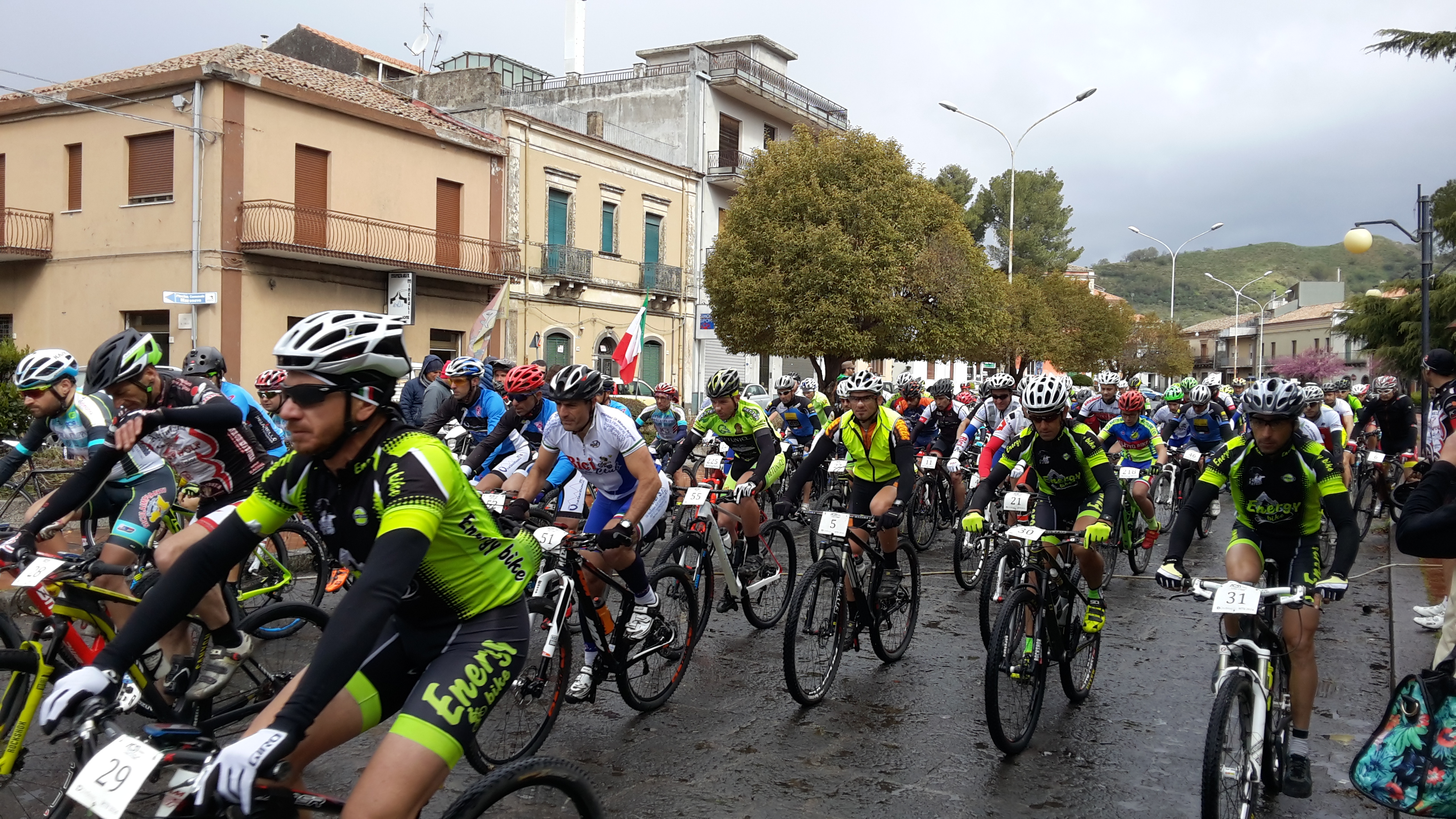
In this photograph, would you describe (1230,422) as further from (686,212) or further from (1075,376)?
(1075,376)

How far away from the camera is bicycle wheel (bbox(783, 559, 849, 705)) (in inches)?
228

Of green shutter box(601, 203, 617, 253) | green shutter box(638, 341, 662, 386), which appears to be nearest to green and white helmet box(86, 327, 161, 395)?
green shutter box(601, 203, 617, 253)

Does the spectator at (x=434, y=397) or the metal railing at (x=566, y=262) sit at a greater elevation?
the metal railing at (x=566, y=262)

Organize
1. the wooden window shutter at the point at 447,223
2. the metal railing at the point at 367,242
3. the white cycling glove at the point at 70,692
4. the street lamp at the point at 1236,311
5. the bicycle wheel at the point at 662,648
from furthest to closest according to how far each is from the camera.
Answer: the street lamp at the point at 1236,311, the wooden window shutter at the point at 447,223, the metal railing at the point at 367,242, the bicycle wheel at the point at 662,648, the white cycling glove at the point at 70,692

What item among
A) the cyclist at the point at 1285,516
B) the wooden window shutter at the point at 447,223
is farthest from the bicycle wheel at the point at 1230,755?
the wooden window shutter at the point at 447,223

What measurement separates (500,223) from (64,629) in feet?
82.8

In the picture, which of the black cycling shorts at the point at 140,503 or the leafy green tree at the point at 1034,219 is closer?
the black cycling shorts at the point at 140,503

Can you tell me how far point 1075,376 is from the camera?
64250 mm

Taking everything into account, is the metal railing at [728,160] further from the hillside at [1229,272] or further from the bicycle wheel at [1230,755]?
the hillside at [1229,272]

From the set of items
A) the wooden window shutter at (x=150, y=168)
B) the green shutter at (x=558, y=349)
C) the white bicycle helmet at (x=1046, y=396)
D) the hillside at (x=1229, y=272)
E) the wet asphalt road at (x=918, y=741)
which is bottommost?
the wet asphalt road at (x=918, y=741)

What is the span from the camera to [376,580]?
8.49 feet

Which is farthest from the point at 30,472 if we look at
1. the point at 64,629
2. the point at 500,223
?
the point at 500,223

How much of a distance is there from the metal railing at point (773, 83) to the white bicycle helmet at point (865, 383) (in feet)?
99.8

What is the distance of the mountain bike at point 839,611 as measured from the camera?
19.4 feet
